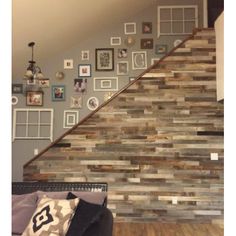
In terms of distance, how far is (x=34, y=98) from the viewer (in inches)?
236

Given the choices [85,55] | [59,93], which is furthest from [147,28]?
[59,93]

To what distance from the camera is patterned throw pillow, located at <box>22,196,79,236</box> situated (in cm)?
251

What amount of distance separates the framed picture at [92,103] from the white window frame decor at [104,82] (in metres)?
0.19

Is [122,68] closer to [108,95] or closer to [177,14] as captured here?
[108,95]

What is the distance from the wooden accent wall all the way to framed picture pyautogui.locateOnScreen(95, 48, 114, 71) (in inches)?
39.3

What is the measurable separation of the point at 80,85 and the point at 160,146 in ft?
6.25

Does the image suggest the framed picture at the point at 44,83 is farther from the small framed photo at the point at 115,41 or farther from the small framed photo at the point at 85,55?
the small framed photo at the point at 115,41

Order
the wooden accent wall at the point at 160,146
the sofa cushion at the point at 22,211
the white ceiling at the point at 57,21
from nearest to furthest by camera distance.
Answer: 1. the sofa cushion at the point at 22,211
2. the white ceiling at the point at 57,21
3. the wooden accent wall at the point at 160,146

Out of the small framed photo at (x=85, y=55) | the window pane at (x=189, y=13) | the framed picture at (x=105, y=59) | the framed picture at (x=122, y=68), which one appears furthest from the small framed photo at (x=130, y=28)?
the window pane at (x=189, y=13)

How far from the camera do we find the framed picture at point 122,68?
5.92 m

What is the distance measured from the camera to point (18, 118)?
19.7 feet

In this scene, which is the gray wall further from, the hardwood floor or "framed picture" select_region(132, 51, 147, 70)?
the hardwood floor

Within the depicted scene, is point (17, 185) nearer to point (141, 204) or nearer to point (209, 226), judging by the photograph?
point (141, 204)

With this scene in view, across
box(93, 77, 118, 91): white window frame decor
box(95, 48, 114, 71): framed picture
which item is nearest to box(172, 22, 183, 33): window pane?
box(95, 48, 114, 71): framed picture
